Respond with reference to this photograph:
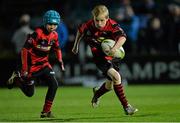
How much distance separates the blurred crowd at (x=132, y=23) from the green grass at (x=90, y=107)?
5.77 feet

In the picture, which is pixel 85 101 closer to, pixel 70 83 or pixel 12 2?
pixel 70 83

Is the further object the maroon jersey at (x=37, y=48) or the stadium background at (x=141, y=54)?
the stadium background at (x=141, y=54)

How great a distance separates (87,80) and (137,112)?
1029cm

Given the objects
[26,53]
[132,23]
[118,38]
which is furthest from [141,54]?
[26,53]

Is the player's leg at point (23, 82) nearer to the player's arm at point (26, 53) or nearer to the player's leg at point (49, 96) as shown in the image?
the player's arm at point (26, 53)

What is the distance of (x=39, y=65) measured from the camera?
13.6 m

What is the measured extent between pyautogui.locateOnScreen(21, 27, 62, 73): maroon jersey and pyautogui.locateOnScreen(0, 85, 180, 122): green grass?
0.99 m

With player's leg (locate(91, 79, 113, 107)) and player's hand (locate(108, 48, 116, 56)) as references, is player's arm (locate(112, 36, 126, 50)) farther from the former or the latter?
player's leg (locate(91, 79, 113, 107))

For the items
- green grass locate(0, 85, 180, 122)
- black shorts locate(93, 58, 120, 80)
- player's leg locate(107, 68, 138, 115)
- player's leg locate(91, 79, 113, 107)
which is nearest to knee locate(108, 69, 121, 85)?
player's leg locate(107, 68, 138, 115)

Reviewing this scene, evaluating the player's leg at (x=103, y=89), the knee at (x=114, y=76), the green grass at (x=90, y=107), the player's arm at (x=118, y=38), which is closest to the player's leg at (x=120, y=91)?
the knee at (x=114, y=76)

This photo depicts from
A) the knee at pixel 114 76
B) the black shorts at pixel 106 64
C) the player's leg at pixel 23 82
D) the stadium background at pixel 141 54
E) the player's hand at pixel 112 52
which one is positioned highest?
the player's hand at pixel 112 52

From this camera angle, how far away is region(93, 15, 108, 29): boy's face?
13.1 metres

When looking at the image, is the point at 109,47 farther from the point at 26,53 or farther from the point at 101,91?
the point at 26,53

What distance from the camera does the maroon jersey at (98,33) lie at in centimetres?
1343
